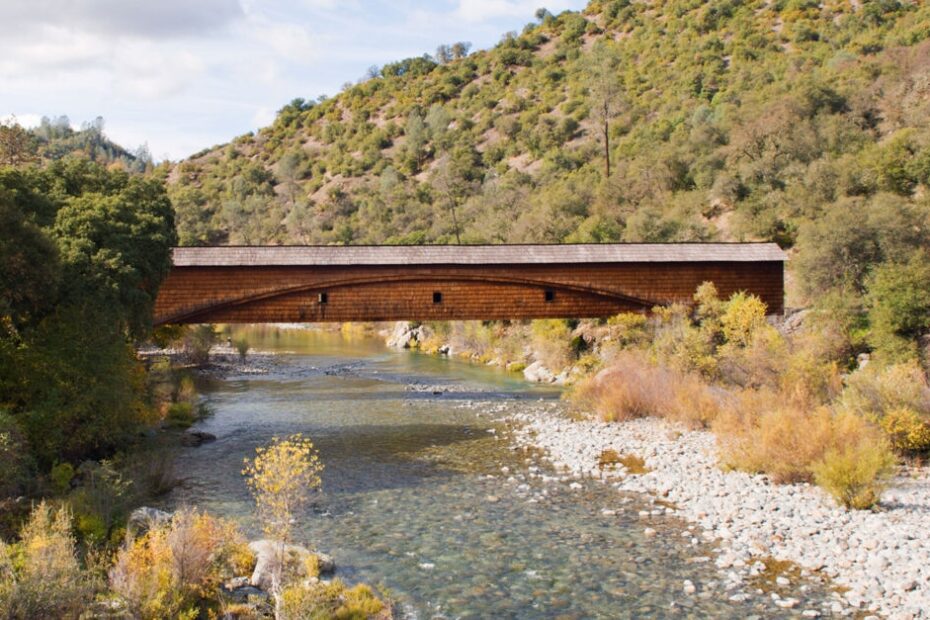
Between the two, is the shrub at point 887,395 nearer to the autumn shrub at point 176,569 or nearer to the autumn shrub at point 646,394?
the autumn shrub at point 646,394

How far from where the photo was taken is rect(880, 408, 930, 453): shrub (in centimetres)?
1156

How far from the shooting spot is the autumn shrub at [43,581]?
5973 mm

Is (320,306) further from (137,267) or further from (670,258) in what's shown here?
(670,258)

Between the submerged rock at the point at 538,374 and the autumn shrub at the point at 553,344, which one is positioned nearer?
the submerged rock at the point at 538,374

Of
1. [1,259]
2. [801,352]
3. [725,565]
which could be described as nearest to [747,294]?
[801,352]

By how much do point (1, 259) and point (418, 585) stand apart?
7.84 m

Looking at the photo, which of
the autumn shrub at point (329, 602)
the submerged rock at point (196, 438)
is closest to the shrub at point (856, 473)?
the autumn shrub at point (329, 602)

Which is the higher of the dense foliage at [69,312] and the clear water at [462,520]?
the dense foliage at [69,312]

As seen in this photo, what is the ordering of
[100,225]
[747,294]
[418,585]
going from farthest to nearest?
1. [747,294]
2. [100,225]
3. [418,585]

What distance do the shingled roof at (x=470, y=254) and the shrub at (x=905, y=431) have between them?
30.3 feet

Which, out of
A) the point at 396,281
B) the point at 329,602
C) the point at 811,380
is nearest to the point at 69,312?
the point at 329,602

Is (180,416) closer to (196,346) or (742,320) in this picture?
(196,346)

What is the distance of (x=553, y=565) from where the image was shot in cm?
866

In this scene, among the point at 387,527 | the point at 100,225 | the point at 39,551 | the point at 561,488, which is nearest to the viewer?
the point at 39,551
